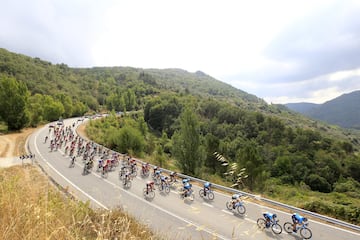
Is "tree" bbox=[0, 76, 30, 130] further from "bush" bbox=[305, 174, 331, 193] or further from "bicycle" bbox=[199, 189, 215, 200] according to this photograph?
"bush" bbox=[305, 174, 331, 193]

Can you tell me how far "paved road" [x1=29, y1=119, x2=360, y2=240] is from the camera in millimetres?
10750

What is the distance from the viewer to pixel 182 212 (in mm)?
13883

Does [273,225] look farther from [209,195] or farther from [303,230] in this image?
[209,195]

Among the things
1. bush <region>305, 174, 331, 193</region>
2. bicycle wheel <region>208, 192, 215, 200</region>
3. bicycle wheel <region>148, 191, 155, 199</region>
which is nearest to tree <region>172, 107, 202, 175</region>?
bicycle wheel <region>148, 191, 155, 199</region>

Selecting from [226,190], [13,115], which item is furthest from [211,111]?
[226,190]

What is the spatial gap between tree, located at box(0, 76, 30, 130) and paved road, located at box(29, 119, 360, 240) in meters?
36.1

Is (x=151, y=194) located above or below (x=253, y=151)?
Result: below

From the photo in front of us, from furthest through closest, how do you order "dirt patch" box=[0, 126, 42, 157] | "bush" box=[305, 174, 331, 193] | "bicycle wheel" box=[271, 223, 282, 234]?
"bush" box=[305, 174, 331, 193], "dirt patch" box=[0, 126, 42, 157], "bicycle wheel" box=[271, 223, 282, 234]

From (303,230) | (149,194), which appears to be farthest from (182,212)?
(303,230)

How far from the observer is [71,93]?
12225cm

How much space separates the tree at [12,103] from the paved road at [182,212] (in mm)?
36139

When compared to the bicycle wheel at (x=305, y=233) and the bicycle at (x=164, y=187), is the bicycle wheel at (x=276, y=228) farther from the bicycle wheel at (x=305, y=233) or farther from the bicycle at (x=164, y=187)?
the bicycle at (x=164, y=187)

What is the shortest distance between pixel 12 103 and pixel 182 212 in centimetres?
5039

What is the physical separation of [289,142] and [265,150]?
16.4m
